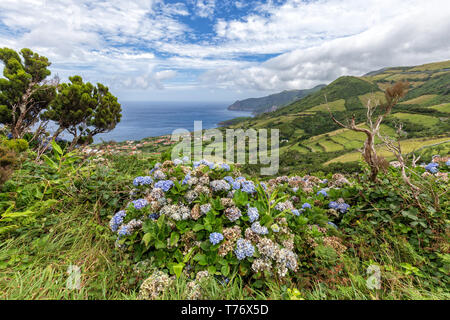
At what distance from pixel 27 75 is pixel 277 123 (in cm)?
12173

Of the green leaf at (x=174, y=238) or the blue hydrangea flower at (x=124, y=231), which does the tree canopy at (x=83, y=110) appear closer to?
the blue hydrangea flower at (x=124, y=231)

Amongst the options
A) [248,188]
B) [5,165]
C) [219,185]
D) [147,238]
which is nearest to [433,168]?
[248,188]

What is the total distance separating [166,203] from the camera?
244cm

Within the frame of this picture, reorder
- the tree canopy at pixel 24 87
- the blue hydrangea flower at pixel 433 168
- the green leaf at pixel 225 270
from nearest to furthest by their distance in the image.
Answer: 1. the green leaf at pixel 225 270
2. the blue hydrangea flower at pixel 433 168
3. the tree canopy at pixel 24 87

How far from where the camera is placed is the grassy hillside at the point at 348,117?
65.3 m

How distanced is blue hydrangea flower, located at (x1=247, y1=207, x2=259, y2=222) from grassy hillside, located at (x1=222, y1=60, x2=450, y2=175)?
2586 mm

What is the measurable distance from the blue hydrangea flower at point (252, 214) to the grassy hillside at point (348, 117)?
259 centimetres

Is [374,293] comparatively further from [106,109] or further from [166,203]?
[106,109]

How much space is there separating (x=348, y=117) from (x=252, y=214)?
36.4 m

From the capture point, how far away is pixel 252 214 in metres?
2.18

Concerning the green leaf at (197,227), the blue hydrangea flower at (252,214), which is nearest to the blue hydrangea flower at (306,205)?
the blue hydrangea flower at (252,214)

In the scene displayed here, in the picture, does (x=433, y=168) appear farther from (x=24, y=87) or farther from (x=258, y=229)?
(x=24, y=87)

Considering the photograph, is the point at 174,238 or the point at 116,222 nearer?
the point at 174,238

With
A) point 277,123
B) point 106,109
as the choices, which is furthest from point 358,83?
point 106,109
